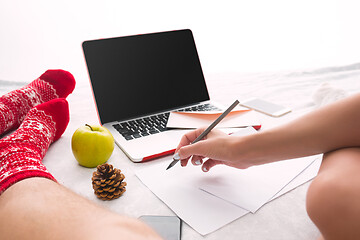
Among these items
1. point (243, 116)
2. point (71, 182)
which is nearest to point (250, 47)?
point (243, 116)

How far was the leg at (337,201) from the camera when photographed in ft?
1.40

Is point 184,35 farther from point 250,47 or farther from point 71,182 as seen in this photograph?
point 250,47

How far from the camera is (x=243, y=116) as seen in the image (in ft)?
3.16

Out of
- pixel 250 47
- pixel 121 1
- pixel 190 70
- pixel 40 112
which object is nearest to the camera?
pixel 40 112

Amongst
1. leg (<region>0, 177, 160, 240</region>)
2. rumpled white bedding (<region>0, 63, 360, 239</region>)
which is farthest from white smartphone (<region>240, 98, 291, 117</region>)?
leg (<region>0, 177, 160, 240</region>)

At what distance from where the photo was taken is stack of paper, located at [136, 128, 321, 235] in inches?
24.0

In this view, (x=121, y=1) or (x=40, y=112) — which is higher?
(x=121, y=1)

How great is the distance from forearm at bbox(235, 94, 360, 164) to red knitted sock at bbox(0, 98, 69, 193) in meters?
0.37

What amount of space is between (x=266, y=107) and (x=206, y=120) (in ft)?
0.76

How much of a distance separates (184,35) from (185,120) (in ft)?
1.01

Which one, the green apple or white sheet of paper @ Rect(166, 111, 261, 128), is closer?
the green apple

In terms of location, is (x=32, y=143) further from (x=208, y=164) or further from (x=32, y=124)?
(x=208, y=164)

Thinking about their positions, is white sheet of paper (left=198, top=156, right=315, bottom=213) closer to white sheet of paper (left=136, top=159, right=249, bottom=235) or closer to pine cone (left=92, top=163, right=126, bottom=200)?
white sheet of paper (left=136, top=159, right=249, bottom=235)

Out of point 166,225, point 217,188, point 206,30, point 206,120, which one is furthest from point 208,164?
point 206,30
